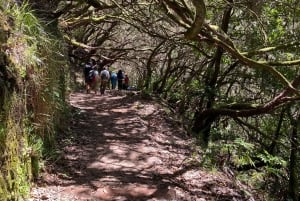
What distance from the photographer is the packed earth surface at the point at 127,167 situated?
6.79 m

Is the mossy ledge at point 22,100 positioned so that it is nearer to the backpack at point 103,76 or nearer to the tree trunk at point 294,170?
the tree trunk at point 294,170

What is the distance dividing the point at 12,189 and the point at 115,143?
409cm

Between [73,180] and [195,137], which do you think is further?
[195,137]

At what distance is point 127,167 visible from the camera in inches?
317

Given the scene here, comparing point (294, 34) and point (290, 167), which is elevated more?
point (294, 34)

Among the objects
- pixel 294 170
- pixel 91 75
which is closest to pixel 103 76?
pixel 91 75

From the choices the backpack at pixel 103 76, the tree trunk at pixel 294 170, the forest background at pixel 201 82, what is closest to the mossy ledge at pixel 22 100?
the forest background at pixel 201 82

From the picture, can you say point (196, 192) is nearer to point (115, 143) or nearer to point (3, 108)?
point (115, 143)

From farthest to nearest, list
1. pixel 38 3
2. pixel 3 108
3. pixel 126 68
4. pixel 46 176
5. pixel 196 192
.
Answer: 1. pixel 126 68
2. pixel 38 3
3. pixel 196 192
4. pixel 46 176
5. pixel 3 108

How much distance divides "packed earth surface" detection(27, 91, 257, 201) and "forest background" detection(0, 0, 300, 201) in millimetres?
356

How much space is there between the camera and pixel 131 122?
11461 millimetres

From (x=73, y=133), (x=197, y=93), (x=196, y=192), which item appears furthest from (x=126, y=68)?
(x=196, y=192)

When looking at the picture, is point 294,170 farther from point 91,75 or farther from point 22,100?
point 91,75

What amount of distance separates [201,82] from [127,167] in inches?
241
